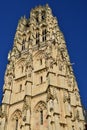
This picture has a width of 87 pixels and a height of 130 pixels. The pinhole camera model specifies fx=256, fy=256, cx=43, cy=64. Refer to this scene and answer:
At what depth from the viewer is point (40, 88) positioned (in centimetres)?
2642

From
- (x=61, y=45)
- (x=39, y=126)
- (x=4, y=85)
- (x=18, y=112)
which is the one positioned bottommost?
(x=39, y=126)

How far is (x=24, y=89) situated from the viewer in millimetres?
27438

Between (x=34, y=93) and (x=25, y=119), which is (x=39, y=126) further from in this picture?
(x=34, y=93)

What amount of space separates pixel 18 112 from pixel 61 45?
12521 mm

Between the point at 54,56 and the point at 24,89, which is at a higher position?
the point at 54,56

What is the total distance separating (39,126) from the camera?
2302 cm

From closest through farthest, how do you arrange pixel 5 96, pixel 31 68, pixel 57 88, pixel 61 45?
pixel 57 88 → pixel 5 96 → pixel 31 68 → pixel 61 45

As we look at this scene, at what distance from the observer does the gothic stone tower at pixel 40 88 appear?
23.2 meters

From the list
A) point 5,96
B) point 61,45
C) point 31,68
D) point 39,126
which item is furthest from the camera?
point 61,45

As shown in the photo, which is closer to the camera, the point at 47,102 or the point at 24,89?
the point at 47,102

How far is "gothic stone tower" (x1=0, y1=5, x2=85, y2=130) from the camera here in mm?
23156

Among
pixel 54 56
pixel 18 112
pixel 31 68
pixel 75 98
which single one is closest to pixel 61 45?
pixel 54 56

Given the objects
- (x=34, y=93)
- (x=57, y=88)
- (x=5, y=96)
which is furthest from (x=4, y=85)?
(x=57, y=88)

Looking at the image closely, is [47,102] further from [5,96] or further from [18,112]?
[5,96]
